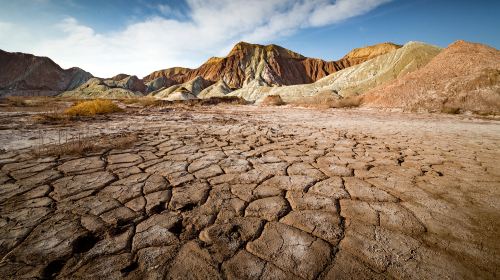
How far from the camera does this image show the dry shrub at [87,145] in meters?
3.09

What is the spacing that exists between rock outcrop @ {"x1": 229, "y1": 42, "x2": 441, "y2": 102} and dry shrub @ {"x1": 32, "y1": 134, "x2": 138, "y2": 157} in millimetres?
21449

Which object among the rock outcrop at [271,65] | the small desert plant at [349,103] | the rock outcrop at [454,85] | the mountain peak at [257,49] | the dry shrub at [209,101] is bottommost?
the dry shrub at [209,101]

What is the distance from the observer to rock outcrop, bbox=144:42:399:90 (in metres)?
65.6

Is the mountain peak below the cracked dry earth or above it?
above

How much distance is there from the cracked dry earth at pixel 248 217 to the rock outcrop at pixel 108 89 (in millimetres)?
57543

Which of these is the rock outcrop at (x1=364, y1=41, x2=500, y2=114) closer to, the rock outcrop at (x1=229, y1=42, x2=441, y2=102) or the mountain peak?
the rock outcrop at (x1=229, y1=42, x2=441, y2=102)

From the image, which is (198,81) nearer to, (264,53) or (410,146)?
(264,53)

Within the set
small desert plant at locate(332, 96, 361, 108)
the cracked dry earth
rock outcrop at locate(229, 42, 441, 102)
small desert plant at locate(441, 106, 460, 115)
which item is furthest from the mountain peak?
the cracked dry earth

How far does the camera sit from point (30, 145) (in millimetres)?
3492

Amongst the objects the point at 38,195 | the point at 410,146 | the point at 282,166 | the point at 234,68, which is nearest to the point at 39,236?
the point at 38,195

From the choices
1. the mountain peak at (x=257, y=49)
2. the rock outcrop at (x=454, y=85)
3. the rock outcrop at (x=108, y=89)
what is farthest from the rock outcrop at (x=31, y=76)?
the rock outcrop at (x=454, y=85)

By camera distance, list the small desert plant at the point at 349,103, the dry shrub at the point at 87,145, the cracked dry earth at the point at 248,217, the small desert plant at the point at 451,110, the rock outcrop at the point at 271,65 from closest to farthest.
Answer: the cracked dry earth at the point at 248,217 → the dry shrub at the point at 87,145 → the small desert plant at the point at 451,110 → the small desert plant at the point at 349,103 → the rock outcrop at the point at 271,65

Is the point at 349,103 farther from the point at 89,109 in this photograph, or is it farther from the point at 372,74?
the point at 89,109

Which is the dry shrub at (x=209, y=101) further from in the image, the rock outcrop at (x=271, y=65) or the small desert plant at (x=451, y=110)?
the rock outcrop at (x=271, y=65)
